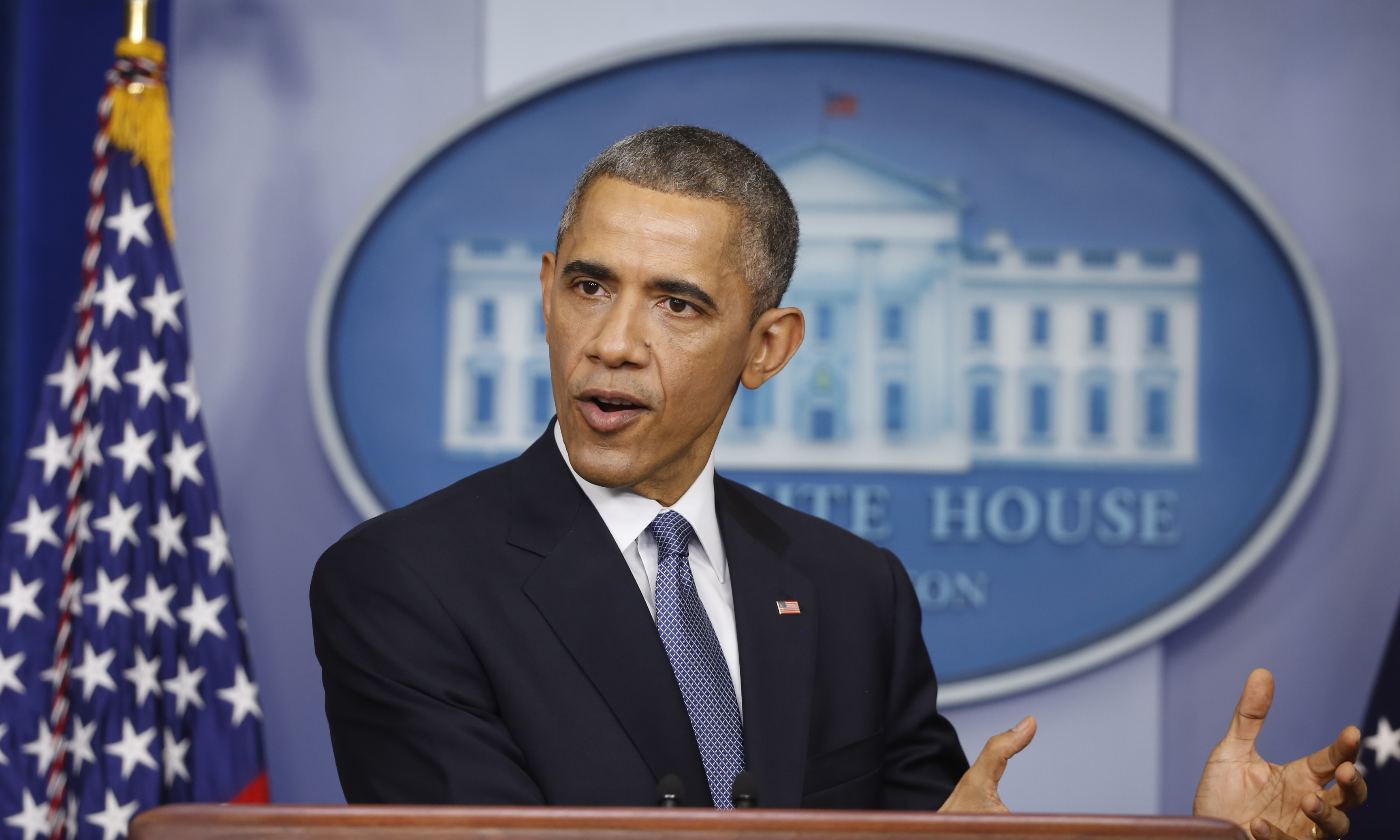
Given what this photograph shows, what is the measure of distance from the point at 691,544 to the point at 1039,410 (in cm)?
149

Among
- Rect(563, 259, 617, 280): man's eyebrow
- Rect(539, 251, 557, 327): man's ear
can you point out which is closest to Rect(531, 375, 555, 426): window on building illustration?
Rect(539, 251, 557, 327): man's ear

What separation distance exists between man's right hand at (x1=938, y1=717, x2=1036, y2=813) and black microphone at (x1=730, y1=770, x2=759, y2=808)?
41cm

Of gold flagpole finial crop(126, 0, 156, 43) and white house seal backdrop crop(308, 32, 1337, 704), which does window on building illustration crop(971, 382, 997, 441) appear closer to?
white house seal backdrop crop(308, 32, 1337, 704)

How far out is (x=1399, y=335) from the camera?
2750 mm

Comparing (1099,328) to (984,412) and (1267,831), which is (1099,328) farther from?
(1267,831)

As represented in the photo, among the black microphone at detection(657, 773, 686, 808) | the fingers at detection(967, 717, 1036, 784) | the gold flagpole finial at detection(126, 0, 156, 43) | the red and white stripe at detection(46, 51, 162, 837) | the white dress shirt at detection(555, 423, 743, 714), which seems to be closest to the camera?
the black microphone at detection(657, 773, 686, 808)

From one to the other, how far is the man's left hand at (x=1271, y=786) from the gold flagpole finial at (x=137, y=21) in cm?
247

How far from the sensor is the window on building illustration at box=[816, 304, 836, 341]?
273cm

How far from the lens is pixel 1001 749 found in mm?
1206

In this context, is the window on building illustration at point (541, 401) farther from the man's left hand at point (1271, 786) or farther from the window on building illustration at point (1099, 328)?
the man's left hand at point (1271, 786)

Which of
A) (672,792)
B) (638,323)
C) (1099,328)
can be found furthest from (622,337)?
(1099,328)

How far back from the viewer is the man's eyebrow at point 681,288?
1358 mm

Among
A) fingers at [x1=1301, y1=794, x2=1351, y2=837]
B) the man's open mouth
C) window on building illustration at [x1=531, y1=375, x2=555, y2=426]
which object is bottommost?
fingers at [x1=1301, y1=794, x2=1351, y2=837]

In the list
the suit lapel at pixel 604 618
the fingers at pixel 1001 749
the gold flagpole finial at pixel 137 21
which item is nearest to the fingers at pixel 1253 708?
the fingers at pixel 1001 749
